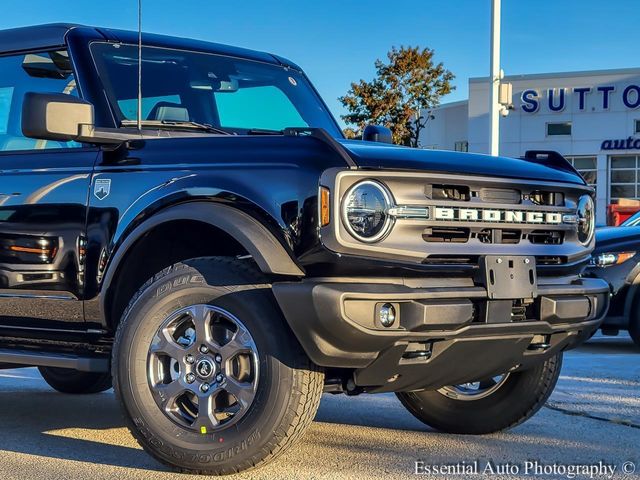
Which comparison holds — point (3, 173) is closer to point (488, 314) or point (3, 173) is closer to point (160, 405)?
point (160, 405)

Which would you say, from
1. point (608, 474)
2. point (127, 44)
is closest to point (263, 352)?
point (608, 474)

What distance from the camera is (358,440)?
16.1 feet

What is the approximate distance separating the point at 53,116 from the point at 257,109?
144cm

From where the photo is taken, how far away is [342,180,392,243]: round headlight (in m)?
3.76

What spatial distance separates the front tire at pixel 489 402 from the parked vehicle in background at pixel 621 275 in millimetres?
3940

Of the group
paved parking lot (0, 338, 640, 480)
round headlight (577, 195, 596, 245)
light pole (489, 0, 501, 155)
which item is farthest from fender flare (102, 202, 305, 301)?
light pole (489, 0, 501, 155)

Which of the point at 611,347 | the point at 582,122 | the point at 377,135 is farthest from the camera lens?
the point at 582,122

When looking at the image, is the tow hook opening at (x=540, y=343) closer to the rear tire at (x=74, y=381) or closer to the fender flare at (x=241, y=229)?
the fender flare at (x=241, y=229)

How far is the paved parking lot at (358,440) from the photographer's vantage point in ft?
14.0

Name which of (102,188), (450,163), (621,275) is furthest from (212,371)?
(621,275)

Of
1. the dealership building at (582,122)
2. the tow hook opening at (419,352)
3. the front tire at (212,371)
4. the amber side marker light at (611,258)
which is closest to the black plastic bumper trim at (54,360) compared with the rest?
the front tire at (212,371)

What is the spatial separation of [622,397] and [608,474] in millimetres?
2082

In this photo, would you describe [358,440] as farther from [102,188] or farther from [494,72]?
[494,72]

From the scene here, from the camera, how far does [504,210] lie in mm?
4105
